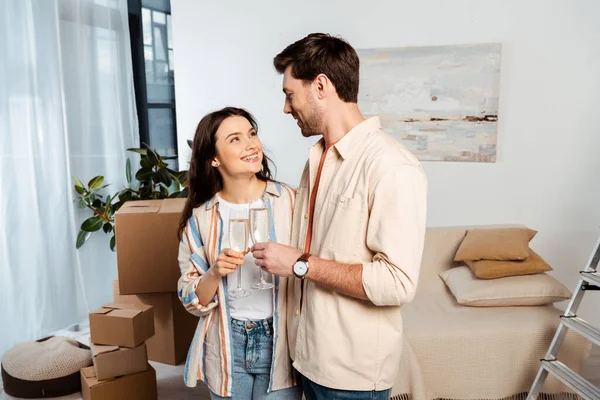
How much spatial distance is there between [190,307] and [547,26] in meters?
3.08

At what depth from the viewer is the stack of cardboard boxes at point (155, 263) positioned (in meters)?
2.97

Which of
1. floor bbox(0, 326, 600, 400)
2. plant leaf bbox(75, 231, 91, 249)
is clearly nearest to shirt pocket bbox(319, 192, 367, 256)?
floor bbox(0, 326, 600, 400)

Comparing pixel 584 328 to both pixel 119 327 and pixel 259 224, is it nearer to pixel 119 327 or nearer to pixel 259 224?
pixel 259 224

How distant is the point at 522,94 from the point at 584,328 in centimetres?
179

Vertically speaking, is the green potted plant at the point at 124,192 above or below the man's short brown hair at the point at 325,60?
below

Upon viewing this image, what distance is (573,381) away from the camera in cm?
230

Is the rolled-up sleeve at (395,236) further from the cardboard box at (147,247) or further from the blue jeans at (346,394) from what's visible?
the cardboard box at (147,247)

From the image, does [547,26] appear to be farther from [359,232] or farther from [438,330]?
[359,232]

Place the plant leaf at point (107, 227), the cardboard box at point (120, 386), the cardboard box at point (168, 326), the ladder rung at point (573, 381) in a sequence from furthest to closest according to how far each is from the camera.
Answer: the plant leaf at point (107, 227), the cardboard box at point (168, 326), the cardboard box at point (120, 386), the ladder rung at point (573, 381)

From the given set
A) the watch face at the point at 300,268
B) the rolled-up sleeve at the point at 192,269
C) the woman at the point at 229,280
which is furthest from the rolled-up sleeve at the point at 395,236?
the rolled-up sleeve at the point at 192,269

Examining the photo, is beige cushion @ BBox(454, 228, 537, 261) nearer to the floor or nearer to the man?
the floor

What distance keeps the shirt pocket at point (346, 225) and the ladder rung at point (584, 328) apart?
142 cm

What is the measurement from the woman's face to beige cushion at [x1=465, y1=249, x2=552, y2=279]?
182 cm

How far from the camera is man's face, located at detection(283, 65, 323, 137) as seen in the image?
1.41 meters
